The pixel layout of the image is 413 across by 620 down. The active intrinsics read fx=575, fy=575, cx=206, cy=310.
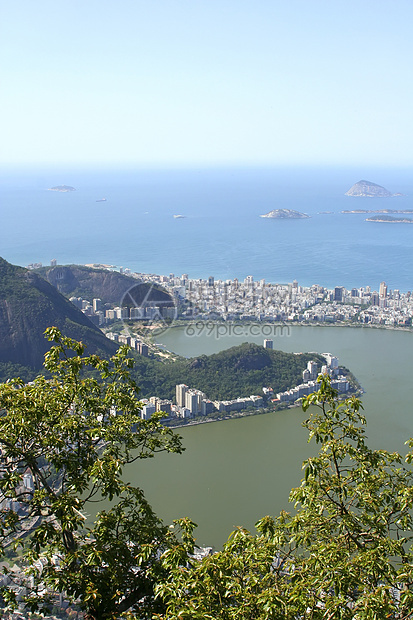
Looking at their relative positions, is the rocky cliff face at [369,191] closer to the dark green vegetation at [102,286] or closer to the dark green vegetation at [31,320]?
the dark green vegetation at [102,286]

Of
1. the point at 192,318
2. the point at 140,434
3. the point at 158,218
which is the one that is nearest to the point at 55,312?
the point at 192,318

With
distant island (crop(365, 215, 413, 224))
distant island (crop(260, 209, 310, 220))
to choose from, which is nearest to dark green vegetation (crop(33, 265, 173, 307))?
distant island (crop(260, 209, 310, 220))

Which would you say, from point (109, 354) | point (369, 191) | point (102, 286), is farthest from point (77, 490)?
point (369, 191)

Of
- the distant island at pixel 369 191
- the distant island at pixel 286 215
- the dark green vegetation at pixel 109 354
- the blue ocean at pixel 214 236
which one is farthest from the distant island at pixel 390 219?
the dark green vegetation at pixel 109 354

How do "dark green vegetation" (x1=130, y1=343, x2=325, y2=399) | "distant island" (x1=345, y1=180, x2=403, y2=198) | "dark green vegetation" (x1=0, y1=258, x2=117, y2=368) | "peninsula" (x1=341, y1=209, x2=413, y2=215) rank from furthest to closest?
"distant island" (x1=345, y1=180, x2=403, y2=198) < "peninsula" (x1=341, y1=209, x2=413, y2=215) < "dark green vegetation" (x1=0, y1=258, x2=117, y2=368) < "dark green vegetation" (x1=130, y1=343, x2=325, y2=399)

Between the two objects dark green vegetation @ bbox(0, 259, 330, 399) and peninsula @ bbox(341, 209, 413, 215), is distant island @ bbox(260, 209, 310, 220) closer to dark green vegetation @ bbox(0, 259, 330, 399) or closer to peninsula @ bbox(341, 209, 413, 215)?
peninsula @ bbox(341, 209, 413, 215)

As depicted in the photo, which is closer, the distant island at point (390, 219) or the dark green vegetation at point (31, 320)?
the dark green vegetation at point (31, 320)

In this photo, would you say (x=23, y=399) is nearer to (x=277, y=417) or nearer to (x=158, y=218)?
(x=277, y=417)
